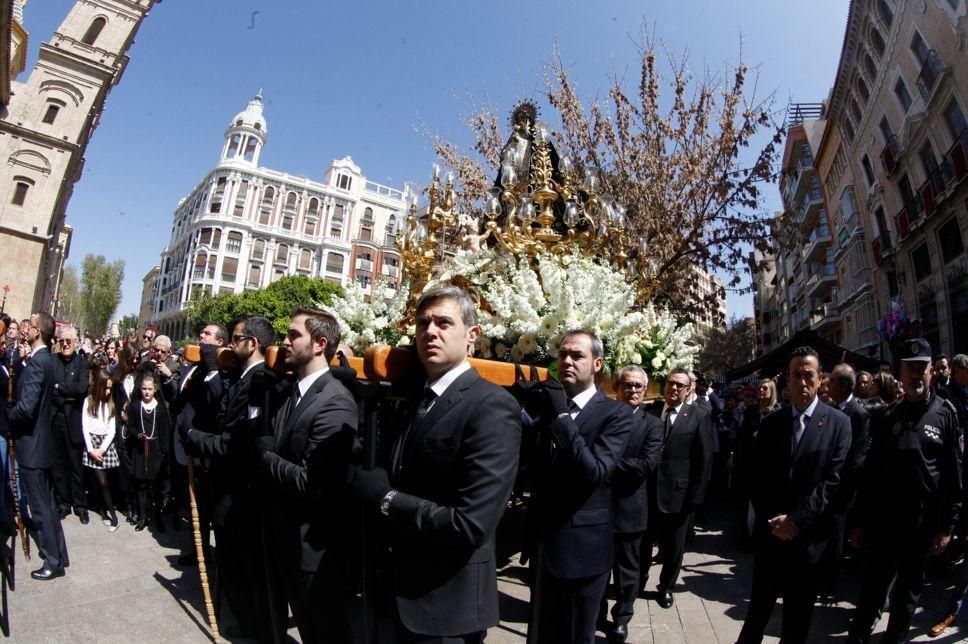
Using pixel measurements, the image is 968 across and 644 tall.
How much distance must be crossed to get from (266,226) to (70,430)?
6632cm

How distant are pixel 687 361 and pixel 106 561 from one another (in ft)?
19.4

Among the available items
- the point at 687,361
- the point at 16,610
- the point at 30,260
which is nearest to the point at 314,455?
the point at 16,610

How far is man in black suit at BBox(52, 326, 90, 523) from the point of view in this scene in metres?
6.37

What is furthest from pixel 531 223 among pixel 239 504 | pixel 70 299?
pixel 70 299

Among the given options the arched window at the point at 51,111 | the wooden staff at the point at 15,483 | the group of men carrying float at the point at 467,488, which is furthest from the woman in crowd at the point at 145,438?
the arched window at the point at 51,111

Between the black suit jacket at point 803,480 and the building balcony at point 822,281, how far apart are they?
40658 millimetres

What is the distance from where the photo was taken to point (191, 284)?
66312 mm

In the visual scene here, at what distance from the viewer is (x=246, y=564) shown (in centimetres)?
359

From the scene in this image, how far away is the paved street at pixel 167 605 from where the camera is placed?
3.73 m

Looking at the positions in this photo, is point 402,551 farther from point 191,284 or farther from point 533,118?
point 191,284

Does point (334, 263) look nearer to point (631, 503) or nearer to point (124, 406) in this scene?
point (124, 406)

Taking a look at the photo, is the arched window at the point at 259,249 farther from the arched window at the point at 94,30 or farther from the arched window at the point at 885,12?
the arched window at the point at 885,12

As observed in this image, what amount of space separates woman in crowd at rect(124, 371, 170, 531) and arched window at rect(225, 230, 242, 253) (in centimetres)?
6614

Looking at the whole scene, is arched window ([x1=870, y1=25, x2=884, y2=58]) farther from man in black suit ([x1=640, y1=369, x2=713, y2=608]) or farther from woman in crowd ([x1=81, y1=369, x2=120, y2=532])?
woman in crowd ([x1=81, y1=369, x2=120, y2=532])
